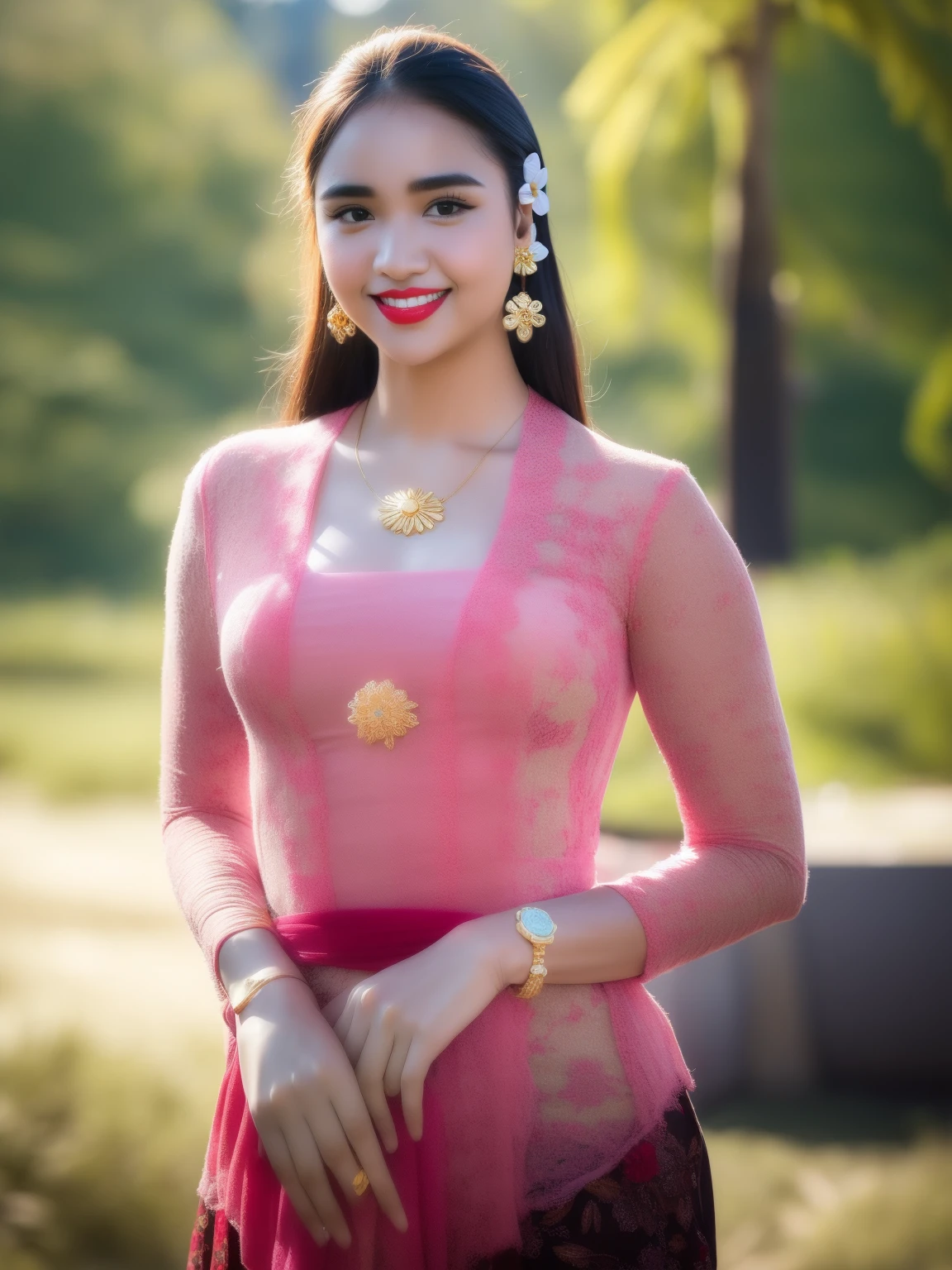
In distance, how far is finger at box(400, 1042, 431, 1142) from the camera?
104cm

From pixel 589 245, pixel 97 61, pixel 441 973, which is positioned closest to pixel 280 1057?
pixel 441 973

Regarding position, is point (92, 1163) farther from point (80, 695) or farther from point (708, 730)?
point (80, 695)

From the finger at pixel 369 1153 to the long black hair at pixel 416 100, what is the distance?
0.67m

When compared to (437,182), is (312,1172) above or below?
below

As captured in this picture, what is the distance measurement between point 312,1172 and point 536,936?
25 cm

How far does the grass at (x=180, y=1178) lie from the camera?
95.0 inches

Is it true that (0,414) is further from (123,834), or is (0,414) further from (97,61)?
(123,834)

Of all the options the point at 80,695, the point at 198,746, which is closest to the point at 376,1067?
the point at 198,746

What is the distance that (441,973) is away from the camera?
1054mm

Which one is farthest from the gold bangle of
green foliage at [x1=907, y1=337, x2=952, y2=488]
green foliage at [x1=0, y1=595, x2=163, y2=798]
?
green foliage at [x1=907, y1=337, x2=952, y2=488]

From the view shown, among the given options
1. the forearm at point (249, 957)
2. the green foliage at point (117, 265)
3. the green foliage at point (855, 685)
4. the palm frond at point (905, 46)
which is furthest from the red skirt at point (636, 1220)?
the green foliage at point (117, 265)

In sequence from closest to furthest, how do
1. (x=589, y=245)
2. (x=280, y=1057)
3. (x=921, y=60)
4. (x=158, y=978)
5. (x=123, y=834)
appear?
(x=280, y=1057) → (x=158, y=978) → (x=921, y=60) → (x=123, y=834) → (x=589, y=245)

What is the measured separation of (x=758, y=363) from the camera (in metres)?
4.42

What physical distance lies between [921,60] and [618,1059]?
359 centimetres
